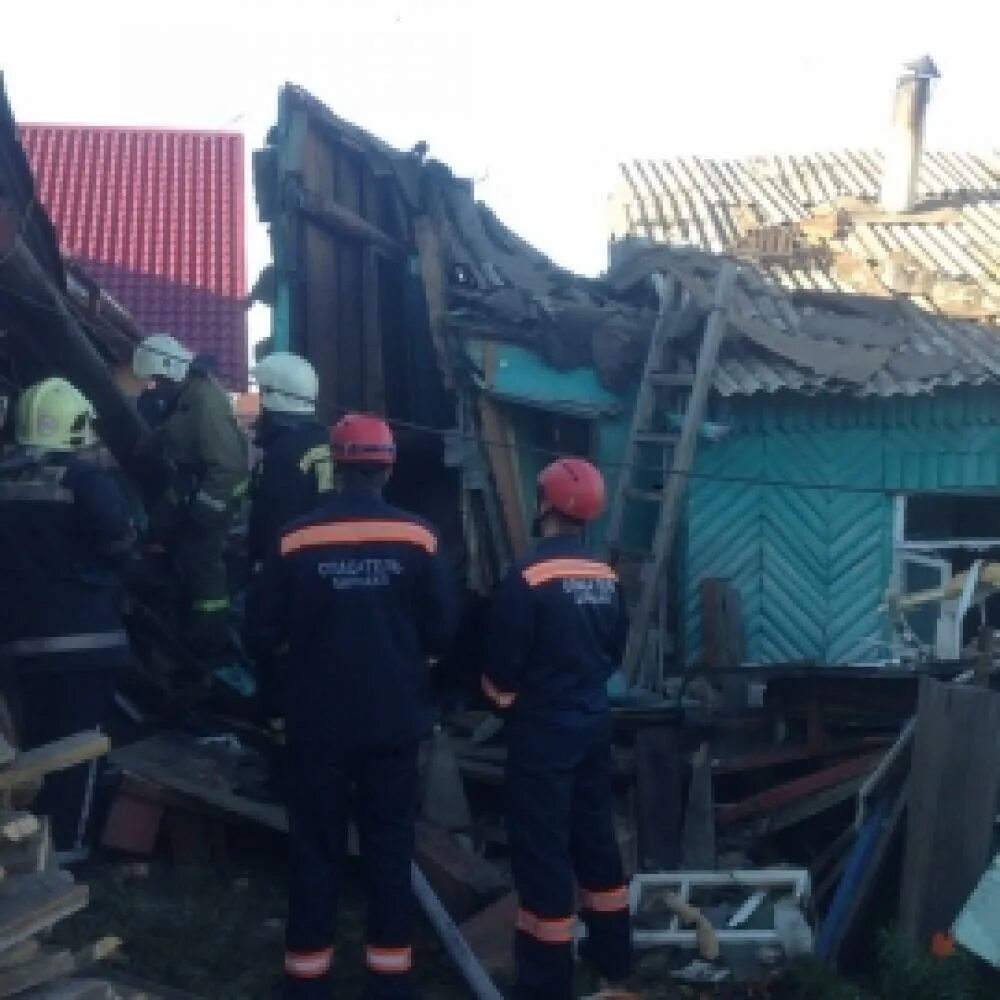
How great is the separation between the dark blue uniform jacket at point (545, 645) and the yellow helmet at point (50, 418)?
207 centimetres

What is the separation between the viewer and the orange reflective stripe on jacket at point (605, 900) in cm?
539

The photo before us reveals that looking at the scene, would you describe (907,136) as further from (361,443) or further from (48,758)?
(48,758)

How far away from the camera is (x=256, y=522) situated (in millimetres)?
6516

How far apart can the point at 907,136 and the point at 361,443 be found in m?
13.9

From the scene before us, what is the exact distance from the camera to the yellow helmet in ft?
19.7

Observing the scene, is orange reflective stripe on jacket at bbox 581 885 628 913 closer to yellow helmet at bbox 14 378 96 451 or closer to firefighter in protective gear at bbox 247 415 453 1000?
firefighter in protective gear at bbox 247 415 453 1000

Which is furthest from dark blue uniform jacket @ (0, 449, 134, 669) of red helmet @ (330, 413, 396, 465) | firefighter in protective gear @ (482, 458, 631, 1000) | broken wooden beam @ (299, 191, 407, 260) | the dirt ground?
broken wooden beam @ (299, 191, 407, 260)

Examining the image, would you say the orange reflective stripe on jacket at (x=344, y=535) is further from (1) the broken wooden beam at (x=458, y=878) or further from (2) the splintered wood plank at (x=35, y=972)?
(1) the broken wooden beam at (x=458, y=878)

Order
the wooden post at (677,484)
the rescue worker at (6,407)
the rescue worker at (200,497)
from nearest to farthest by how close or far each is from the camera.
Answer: the rescue worker at (6,407)
the rescue worker at (200,497)
the wooden post at (677,484)

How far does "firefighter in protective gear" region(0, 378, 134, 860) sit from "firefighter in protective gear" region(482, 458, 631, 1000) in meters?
1.73

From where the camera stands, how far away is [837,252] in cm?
1383

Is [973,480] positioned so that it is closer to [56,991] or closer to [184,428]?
[184,428]

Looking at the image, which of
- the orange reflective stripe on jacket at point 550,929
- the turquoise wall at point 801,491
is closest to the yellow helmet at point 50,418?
the orange reflective stripe on jacket at point 550,929

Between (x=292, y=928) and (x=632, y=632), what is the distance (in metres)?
5.15
